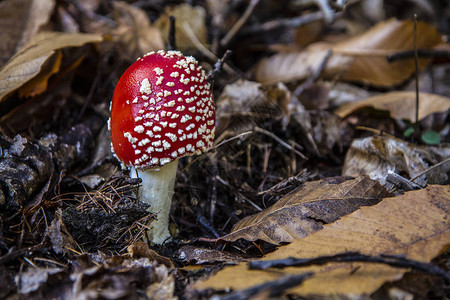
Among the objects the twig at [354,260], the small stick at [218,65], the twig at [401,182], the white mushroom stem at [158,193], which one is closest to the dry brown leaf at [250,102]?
the small stick at [218,65]

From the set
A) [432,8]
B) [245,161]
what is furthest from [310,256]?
[432,8]

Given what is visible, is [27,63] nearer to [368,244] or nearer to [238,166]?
[238,166]

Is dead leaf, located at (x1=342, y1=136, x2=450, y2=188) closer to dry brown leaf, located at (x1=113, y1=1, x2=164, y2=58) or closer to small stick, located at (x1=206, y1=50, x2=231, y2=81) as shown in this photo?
small stick, located at (x1=206, y1=50, x2=231, y2=81)

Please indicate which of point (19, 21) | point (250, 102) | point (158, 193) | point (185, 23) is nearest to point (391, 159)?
point (250, 102)

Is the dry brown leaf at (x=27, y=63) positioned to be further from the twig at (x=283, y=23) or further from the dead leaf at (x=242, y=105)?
the twig at (x=283, y=23)

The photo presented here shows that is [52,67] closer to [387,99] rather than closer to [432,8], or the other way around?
[387,99]
